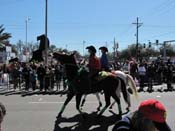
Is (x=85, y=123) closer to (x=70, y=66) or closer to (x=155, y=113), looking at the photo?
(x=70, y=66)

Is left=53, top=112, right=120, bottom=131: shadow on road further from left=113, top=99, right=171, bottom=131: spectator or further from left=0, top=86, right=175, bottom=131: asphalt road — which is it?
left=113, top=99, right=171, bottom=131: spectator

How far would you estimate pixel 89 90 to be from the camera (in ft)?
43.3

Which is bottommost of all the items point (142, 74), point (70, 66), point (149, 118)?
point (149, 118)

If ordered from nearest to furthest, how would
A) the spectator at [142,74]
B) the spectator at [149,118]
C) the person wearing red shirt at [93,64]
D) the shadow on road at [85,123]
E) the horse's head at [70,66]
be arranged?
the spectator at [149,118] → the shadow on road at [85,123] → the horse's head at [70,66] → the person wearing red shirt at [93,64] → the spectator at [142,74]

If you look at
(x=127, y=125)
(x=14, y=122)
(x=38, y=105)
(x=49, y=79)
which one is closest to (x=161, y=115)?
(x=127, y=125)

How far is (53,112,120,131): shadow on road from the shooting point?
38.5 ft

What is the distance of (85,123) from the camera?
1248 cm

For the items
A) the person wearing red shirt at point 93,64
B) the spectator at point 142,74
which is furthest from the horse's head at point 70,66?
the spectator at point 142,74

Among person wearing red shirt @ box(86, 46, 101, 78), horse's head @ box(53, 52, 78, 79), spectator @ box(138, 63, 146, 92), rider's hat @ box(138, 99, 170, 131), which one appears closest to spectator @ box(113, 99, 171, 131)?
rider's hat @ box(138, 99, 170, 131)

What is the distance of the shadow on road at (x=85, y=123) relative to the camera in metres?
11.7

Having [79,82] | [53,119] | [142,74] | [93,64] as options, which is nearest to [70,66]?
[79,82]

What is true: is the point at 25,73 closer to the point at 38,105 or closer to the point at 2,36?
the point at 38,105

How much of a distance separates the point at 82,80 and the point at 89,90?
0.43 meters

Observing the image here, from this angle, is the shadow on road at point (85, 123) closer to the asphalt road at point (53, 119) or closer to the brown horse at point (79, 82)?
the asphalt road at point (53, 119)
